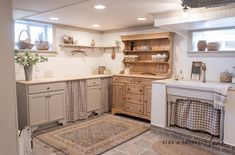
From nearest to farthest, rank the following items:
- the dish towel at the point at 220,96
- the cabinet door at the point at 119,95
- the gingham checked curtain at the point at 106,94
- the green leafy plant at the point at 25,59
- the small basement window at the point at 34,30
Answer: the dish towel at the point at 220,96
the green leafy plant at the point at 25,59
the small basement window at the point at 34,30
the cabinet door at the point at 119,95
the gingham checked curtain at the point at 106,94

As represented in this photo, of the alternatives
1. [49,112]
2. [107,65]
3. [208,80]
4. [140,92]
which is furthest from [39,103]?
[208,80]

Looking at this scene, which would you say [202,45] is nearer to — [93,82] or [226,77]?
[226,77]

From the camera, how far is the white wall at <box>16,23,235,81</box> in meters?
3.65

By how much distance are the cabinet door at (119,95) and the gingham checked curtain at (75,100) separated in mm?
754

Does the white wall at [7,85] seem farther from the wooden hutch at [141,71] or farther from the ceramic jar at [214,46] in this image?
the ceramic jar at [214,46]

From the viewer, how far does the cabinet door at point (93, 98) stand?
14.5 ft

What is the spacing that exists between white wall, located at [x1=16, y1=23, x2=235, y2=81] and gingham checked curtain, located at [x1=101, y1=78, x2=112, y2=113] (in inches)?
20.3

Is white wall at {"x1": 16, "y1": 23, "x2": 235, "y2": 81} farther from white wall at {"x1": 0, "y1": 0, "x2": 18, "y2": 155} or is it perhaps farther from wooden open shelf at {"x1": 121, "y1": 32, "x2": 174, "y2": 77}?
white wall at {"x1": 0, "y1": 0, "x2": 18, "y2": 155}

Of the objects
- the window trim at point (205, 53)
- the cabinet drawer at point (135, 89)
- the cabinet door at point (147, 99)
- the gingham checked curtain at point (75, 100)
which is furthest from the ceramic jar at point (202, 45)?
the gingham checked curtain at point (75, 100)

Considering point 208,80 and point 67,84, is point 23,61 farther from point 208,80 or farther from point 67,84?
point 208,80

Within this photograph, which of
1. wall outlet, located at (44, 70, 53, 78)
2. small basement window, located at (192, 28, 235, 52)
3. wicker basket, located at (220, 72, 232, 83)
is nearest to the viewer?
wicker basket, located at (220, 72, 232, 83)

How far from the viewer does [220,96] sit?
9.07ft

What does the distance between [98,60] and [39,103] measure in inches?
92.5

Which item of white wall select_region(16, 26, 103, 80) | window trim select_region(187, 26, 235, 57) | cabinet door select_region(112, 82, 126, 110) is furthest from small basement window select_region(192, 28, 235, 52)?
white wall select_region(16, 26, 103, 80)
